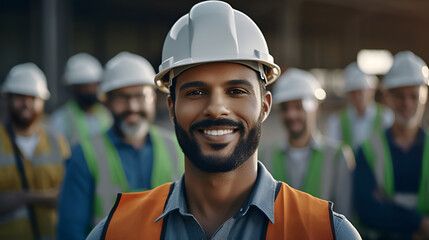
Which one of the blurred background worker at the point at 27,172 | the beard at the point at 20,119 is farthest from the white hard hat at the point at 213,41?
the beard at the point at 20,119

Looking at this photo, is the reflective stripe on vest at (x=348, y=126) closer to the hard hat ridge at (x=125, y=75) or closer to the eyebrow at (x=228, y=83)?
the hard hat ridge at (x=125, y=75)

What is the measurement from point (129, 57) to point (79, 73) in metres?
3.35

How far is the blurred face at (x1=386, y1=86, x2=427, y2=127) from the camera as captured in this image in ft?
13.3

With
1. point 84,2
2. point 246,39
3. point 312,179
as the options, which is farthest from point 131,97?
point 84,2

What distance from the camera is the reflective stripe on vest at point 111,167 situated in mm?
3336

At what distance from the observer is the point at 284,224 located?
1.59 meters

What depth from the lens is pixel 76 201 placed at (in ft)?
10.6

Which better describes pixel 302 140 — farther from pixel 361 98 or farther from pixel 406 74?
pixel 361 98

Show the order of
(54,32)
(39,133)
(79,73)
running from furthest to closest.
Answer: (54,32), (79,73), (39,133)

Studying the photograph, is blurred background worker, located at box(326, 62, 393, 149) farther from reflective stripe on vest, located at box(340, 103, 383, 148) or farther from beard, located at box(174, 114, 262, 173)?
beard, located at box(174, 114, 262, 173)

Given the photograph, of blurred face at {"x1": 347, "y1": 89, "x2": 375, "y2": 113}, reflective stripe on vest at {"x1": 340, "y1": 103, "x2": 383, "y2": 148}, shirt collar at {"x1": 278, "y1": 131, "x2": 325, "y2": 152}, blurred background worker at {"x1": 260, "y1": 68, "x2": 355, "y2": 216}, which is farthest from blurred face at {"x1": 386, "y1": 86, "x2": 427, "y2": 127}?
blurred face at {"x1": 347, "y1": 89, "x2": 375, "y2": 113}

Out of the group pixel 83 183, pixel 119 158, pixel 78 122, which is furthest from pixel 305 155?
pixel 78 122

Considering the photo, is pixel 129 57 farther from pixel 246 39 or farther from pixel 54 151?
pixel 246 39

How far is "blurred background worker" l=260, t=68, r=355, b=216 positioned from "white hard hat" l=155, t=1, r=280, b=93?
246 cm
